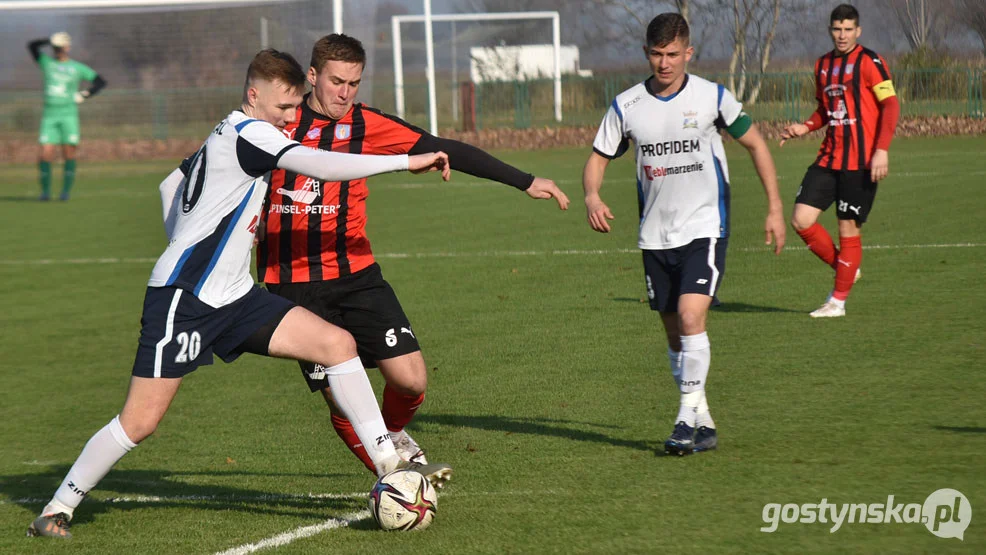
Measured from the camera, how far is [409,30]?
4431 cm

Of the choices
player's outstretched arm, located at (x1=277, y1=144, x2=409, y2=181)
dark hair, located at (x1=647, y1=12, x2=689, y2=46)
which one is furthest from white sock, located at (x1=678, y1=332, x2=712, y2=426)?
player's outstretched arm, located at (x1=277, y1=144, x2=409, y2=181)

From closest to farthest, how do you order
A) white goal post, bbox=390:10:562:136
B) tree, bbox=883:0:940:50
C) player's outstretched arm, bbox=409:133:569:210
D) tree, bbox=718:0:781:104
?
player's outstretched arm, bbox=409:133:569:210 → tree, bbox=883:0:940:50 → white goal post, bbox=390:10:562:136 → tree, bbox=718:0:781:104

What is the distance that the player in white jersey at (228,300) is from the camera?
4777 millimetres

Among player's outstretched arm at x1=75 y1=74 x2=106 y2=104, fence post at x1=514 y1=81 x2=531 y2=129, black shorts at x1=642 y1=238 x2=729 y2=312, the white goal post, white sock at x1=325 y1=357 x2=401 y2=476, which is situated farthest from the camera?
fence post at x1=514 y1=81 x2=531 y2=129

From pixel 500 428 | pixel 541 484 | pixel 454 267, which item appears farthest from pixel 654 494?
pixel 454 267

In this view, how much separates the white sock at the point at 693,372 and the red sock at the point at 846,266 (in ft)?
12.2

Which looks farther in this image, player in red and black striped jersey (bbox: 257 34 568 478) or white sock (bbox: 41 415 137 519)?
player in red and black striped jersey (bbox: 257 34 568 478)

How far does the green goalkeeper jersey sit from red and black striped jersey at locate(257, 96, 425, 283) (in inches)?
742

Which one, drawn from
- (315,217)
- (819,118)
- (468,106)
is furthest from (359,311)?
(468,106)

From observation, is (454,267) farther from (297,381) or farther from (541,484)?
(541,484)

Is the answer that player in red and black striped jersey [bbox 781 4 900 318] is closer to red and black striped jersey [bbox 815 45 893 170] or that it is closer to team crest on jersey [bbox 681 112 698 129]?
red and black striped jersey [bbox 815 45 893 170]

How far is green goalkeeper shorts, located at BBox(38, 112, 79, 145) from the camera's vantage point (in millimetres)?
22703

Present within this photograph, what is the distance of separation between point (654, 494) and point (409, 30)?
1599 inches

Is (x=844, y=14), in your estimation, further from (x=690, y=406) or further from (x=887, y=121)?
(x=690, y=406)
